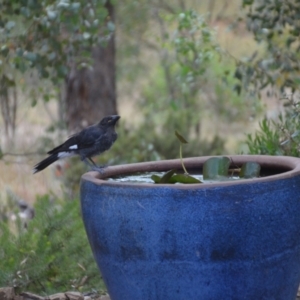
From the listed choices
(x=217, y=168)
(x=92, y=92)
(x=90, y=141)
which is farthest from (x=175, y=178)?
(x=92, y=92)

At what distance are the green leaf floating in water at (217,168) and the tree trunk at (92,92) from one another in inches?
235

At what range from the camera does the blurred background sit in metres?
5.34

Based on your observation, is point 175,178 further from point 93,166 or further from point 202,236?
point 93,166

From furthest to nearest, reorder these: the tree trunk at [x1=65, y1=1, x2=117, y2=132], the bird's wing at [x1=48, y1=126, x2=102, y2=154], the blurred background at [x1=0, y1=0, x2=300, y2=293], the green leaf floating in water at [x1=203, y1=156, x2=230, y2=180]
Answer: the tree trunk at [x1=65, y1=1, x2=117, y2=132], the blurred background at [x1=0, y1=0, x2=300, y2=293], the bird's wing at [x1=48, y1=126, x2=102, y2=154], the green leaf floating in water at [x1=203, y1=156, x2=230, y2=180]

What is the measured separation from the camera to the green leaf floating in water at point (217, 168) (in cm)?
346

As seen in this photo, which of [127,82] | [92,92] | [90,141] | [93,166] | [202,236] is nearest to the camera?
[202,236]

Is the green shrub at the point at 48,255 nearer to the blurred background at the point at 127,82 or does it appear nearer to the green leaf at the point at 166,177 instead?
the blurred background at the point at 127,82

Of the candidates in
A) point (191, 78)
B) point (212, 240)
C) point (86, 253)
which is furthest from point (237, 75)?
point (212, 240)

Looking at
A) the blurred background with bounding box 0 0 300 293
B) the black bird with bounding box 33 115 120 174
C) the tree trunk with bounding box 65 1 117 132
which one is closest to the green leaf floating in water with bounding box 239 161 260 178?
the blurred background with bounding box 0 0 300 293

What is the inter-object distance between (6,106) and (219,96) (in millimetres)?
6911

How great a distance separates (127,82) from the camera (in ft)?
55.8

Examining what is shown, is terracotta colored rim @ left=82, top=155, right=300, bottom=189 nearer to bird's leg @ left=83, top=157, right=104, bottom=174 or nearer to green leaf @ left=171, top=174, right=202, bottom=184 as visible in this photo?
bird's leg @ left=83, top=157, right=104, bottom=174

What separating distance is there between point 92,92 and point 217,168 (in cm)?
A: 614

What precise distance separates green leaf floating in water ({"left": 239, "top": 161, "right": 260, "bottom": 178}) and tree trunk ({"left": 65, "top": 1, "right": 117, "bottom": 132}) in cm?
605
